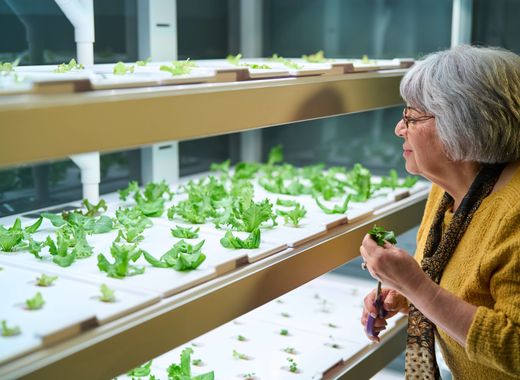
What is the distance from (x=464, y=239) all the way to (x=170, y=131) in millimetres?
760

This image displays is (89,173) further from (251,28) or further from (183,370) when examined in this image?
(251,28)

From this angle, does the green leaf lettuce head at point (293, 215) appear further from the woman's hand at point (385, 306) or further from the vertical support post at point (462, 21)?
the vertical support post at point (462, 21)

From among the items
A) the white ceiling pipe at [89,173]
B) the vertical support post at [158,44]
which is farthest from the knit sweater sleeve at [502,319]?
the vertical support post at [158,44]

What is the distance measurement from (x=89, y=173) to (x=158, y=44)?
0.58 meters

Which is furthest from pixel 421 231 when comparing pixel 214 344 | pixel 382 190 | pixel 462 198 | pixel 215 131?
pixel 215 131

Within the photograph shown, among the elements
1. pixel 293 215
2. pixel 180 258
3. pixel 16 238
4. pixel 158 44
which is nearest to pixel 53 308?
pixel 180 258

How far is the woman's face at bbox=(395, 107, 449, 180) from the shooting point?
1.67 meters

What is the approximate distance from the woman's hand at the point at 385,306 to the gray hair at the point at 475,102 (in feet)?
1.37

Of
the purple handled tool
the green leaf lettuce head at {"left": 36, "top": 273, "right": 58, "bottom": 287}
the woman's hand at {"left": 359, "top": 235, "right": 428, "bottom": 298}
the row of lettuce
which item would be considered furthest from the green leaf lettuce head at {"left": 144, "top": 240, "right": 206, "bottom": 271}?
the purple handled tool

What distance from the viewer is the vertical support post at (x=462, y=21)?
103 inches

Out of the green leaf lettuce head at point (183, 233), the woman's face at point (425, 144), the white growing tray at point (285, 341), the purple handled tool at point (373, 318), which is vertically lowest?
the white growing tray at point (285, 341)

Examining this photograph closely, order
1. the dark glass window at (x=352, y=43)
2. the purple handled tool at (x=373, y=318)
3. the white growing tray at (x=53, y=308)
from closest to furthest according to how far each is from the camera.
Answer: the white growing tray at (x=53, y=308) < the purple handled tool at (x=373, y=318) < the dark glass window at (x=352, y=43)

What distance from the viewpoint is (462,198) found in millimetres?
1743

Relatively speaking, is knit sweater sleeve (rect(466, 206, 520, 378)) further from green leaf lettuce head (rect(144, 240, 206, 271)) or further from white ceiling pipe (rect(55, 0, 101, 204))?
white ceiling pipe (rect(55, 0, 101, 204))
